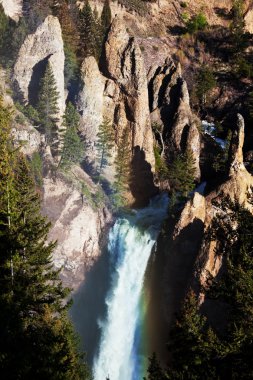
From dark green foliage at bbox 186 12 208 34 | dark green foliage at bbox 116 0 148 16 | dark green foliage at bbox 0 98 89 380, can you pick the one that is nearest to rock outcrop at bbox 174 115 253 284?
dark green foliage at bbox 0 98 89 380

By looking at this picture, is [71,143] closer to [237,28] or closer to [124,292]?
[124,292]

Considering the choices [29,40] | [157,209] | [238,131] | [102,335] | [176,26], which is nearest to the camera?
[238,131]

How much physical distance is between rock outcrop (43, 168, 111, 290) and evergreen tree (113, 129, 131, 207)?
297 cm

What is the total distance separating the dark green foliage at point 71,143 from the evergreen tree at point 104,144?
2.88 metres

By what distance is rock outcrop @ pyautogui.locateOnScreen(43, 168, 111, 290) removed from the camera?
161ft

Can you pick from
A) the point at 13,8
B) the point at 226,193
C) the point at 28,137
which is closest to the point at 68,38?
the point at 13,8

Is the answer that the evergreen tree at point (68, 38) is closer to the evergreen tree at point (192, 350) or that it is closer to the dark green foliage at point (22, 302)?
the dark green foliage at point (22, 302)

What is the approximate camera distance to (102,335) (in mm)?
44625

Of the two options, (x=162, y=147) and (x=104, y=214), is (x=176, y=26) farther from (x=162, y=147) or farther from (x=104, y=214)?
(x=104, y=214)

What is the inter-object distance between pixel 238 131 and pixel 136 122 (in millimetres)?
22609

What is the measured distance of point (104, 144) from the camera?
5734cm

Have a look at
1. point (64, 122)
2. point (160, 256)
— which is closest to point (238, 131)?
point (160, 256)

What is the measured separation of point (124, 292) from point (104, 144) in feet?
70.4

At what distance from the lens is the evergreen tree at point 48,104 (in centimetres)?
5531
